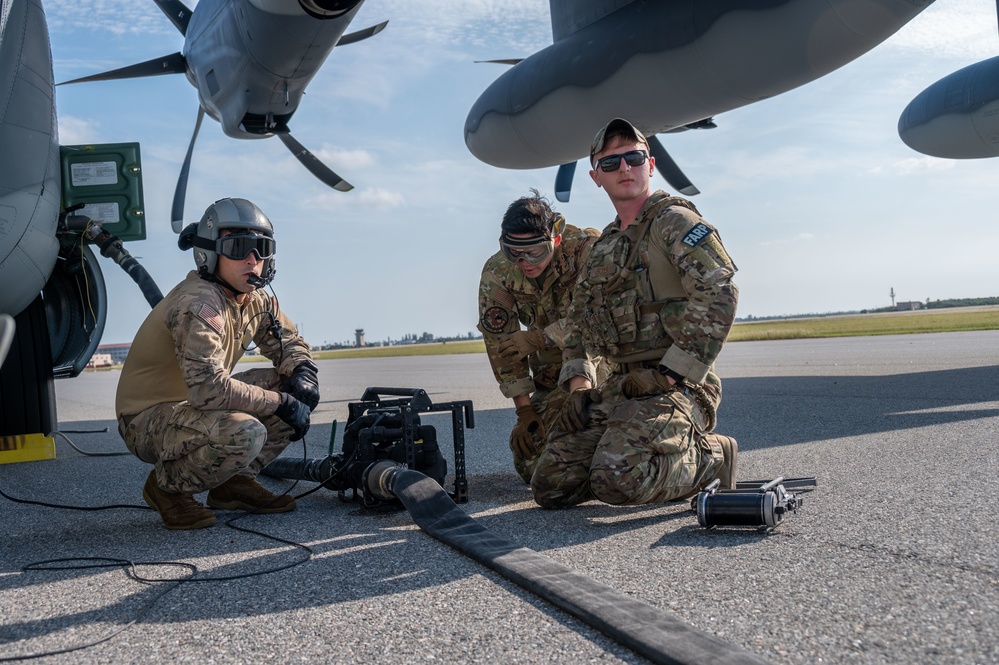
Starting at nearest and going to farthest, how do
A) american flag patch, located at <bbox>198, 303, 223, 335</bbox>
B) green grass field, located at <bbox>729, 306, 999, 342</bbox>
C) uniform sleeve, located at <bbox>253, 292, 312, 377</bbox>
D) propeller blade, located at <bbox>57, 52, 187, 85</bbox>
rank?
1. american flag patch, located at <bbox>198, 303, 223, 335</bbox>
2. uniform sleeve, located at <bbox>253, 292, 312, 377</bbox>
3. propeller blade, located at <bbox>57, 52, 187, 85</bbox>
4. green grass field, located at <bbox>729, 306, 999, 342</bbox>

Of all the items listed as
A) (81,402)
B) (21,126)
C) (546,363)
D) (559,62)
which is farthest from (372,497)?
(81,402)

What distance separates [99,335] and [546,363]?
476cm

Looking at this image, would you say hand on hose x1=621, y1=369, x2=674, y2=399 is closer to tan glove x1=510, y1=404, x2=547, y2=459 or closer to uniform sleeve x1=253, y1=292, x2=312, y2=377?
tan glove x1=510, y1=404, x2=547, y2=459

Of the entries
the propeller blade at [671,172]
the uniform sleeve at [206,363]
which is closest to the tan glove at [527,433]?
the uniform sleeve at [206,363]

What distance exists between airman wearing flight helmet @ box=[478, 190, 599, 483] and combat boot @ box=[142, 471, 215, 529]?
1.59 metres

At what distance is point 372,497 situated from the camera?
3.78 meters

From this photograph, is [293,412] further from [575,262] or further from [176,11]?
[176,11]

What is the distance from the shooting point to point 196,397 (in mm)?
3596

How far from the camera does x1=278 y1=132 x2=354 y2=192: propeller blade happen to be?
9664 millimetres

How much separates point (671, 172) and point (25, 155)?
884 cm

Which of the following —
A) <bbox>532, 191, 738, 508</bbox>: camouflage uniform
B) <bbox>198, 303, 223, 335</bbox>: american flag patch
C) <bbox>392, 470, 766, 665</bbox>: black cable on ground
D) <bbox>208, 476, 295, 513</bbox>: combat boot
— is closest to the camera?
<bbox>392, 470, 766, 665</bbox>: black cable on ground

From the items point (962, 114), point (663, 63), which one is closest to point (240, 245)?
point (663, 63)

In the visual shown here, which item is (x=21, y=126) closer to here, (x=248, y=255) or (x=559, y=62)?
(x=248, y=255)

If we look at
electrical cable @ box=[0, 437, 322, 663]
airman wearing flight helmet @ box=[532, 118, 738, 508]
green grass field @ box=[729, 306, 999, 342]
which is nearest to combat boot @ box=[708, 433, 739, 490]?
airman wearing flight helmet @ box=[532, 118, 738, 508]
